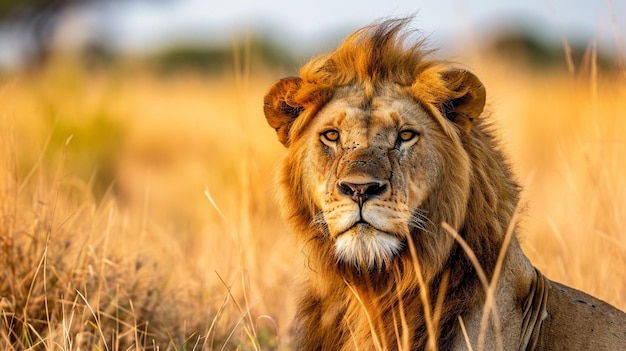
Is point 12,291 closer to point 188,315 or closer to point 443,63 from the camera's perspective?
point 188,315

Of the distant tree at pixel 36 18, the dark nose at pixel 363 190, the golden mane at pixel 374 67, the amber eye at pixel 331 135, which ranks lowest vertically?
the distant tree at pixel 36 18

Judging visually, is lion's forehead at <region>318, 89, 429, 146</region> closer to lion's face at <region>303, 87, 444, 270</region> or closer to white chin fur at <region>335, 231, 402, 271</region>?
lion's face at <region>303, 87, 444, 270</region>

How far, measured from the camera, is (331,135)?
3.72 meters

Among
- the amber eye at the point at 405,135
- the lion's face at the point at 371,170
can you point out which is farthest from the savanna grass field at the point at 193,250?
the amber eye at the point at 405,135

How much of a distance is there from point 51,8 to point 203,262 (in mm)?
24470

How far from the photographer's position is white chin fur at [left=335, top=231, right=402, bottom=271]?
3.44 metres

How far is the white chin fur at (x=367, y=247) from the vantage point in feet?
11.3

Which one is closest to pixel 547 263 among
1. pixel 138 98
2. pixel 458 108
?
pixel 458 108

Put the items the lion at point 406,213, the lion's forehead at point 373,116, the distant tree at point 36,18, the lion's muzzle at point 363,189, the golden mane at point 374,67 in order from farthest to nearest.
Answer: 1. the distant tree at point 36,18
2. the golden mane at point 374,67
3. the lion's forehead at point 373,116
4. the lion at point 406,213
5. the lion's muzzle at point 363,189

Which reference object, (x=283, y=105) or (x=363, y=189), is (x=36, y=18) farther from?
(x=363, y=189)

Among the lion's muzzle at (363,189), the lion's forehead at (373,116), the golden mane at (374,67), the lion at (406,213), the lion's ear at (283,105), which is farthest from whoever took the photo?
the lion's ear at (283,105)

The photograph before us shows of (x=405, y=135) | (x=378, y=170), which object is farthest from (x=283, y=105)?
(x=378, y=170)

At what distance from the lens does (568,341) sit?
3.74 meters

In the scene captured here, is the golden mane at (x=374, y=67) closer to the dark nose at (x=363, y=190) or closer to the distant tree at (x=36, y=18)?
the dark nose at (x=363, y=190)
